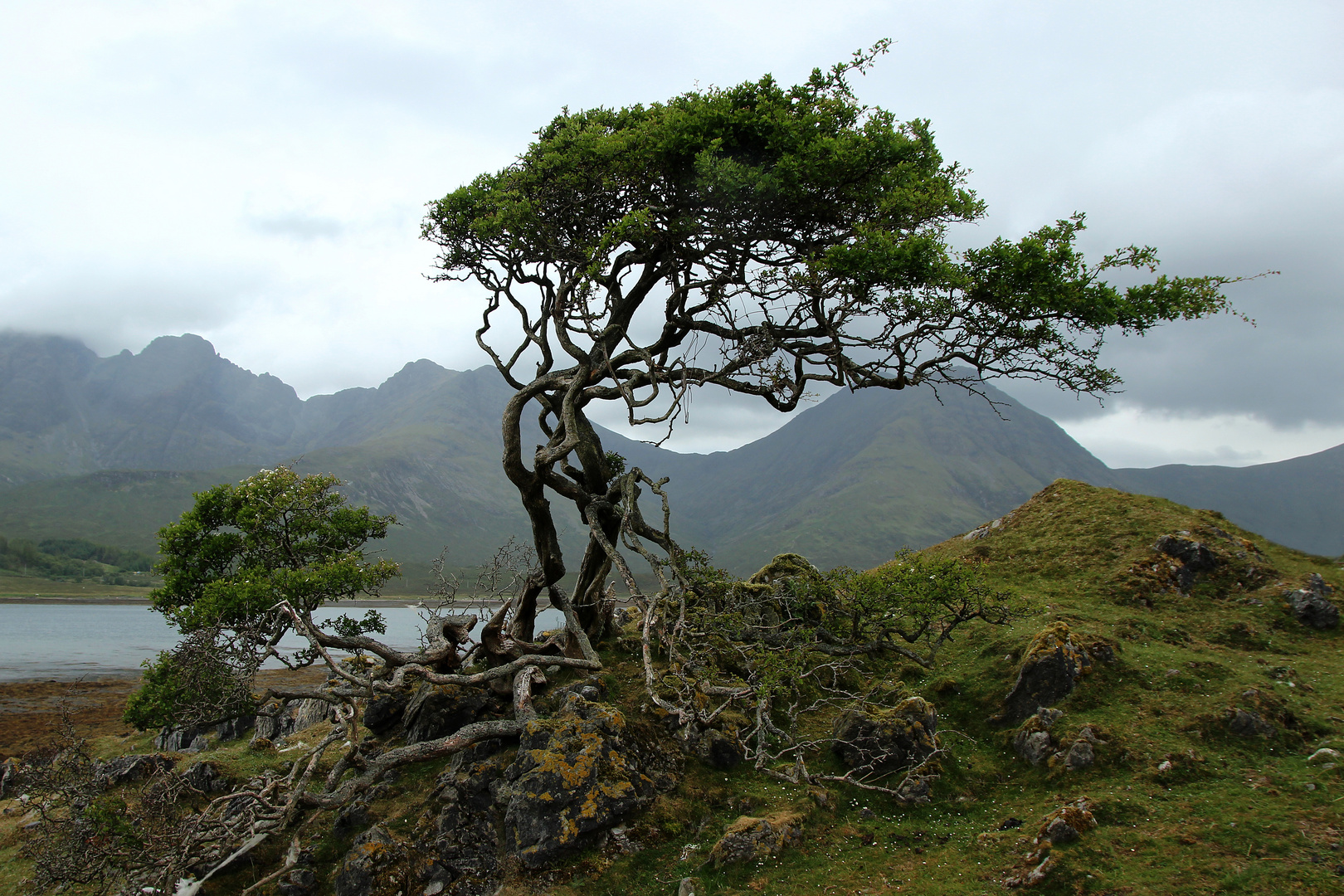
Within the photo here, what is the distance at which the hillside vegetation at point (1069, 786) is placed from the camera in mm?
10211

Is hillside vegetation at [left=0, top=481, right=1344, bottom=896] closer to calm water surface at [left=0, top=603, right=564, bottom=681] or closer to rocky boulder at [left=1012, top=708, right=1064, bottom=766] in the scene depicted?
rocky boulder at [left=1012, top=708, right=1064, bottom=766]

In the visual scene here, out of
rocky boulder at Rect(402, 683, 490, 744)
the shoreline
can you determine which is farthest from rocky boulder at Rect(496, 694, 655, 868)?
the shoreline

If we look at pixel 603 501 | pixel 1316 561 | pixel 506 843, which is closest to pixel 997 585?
pixel 1316 561

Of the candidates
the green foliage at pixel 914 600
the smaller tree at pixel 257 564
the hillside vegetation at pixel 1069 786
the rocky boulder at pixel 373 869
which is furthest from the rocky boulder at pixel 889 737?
the smaller tree at pixel 257 564

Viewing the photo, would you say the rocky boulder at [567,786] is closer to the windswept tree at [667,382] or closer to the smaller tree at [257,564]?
the windswept tree at [667,382]

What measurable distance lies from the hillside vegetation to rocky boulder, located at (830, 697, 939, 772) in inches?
19.7

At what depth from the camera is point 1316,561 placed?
2125 cm

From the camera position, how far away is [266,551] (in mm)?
20328

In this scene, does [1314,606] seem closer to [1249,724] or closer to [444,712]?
[1249,724]

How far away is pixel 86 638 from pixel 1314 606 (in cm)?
11977

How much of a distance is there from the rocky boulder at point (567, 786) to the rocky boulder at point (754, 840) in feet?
6.54

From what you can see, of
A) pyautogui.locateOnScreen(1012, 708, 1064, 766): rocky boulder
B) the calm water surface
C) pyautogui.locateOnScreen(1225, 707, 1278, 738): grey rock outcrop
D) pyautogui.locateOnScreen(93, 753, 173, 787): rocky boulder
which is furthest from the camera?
the calm water surface

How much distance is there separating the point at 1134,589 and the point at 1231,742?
852 centimetres

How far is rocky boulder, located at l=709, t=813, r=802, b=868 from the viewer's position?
11.7 m
